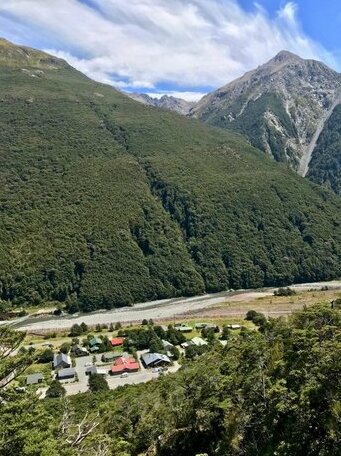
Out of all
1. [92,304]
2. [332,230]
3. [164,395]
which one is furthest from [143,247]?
[164,395]

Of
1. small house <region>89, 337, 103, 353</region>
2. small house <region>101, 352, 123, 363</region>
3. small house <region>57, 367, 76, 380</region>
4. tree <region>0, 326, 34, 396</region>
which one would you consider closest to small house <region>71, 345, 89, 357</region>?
small house <region>89, 337, 103, 353</region>

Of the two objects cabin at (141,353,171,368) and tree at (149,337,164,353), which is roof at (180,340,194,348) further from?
cabin at (141,353,171,368)

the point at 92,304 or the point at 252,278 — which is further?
the point at 252,278

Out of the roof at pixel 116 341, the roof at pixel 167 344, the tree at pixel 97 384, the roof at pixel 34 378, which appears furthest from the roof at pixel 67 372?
the roof at pixel 167 344

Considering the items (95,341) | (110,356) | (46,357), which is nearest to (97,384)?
(110,356)

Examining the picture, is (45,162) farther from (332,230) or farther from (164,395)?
(164,395)

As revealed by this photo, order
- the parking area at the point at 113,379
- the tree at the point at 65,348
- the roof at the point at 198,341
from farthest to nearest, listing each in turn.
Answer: the tree at the point at 65,348, the roof at the point at 198,341, the parking area at the point at 113,379

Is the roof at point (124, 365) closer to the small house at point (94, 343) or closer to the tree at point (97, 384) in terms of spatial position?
the tree at point (97, 384)
